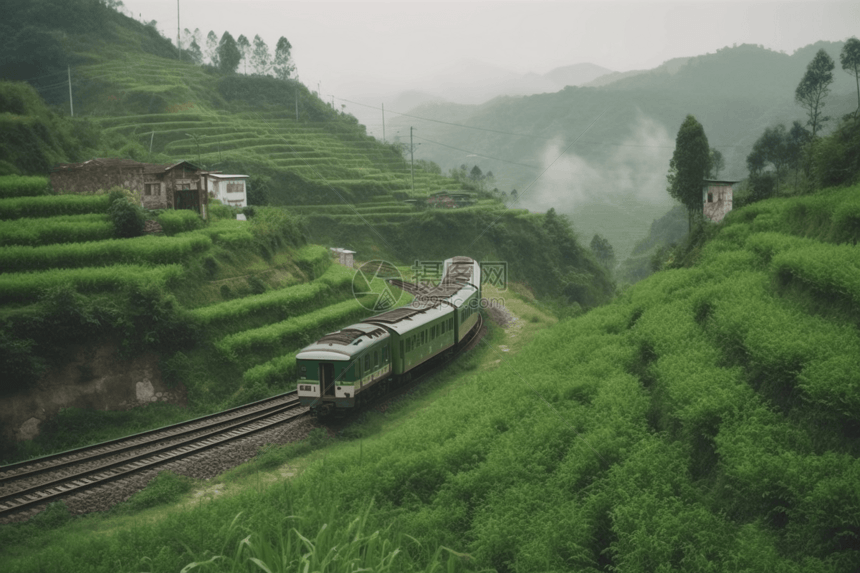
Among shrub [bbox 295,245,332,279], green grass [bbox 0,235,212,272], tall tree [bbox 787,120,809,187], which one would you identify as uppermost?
tall tree [bbox 787,120,809,187]

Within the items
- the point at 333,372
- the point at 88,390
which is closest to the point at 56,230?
the point at 88,390

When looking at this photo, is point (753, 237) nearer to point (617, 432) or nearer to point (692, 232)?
point (692, 232)

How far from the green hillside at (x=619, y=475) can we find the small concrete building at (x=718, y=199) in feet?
44.2

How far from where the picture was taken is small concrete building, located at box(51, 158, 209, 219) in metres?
27.1

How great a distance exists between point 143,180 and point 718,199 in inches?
1065

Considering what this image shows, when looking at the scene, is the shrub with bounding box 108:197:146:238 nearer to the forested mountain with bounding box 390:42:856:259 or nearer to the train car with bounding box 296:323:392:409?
the train car with bounding box 296:323:392:409

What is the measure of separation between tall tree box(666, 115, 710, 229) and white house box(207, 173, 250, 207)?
25.1 metres

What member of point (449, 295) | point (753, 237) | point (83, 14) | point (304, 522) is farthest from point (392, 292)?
point (83, 14)

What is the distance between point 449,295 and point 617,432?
15.0 m

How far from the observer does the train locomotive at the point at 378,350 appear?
1673 centimetres

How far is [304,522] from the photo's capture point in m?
8.89

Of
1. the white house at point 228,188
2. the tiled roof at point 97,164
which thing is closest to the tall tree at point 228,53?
the white house at point 228,188

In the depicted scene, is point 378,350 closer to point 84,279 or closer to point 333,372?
point 333,372

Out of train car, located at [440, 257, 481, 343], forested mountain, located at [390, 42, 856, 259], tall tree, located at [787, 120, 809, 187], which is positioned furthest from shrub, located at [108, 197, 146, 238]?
forested mountain, located at [390, 42, 856, 259]
